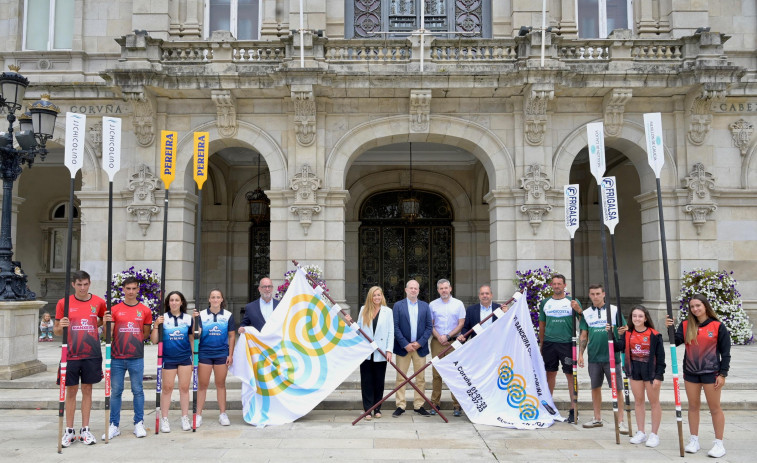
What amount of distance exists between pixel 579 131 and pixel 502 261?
399 cm

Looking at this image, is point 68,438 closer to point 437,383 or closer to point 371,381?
point 371,381

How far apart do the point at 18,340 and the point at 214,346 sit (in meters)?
5.23

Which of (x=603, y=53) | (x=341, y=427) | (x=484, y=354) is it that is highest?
(x=603, y=53)

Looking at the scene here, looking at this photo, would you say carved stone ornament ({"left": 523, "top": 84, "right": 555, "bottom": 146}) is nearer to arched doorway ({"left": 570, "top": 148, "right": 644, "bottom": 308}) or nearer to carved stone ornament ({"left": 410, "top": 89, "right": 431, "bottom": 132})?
carved stone ornament ({"left": 410, "top": 89, "right": 431, "bottom": 132})

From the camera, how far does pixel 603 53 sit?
607 inches

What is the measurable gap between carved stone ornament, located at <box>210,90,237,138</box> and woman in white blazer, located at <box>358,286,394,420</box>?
8.67m

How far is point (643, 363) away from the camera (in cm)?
718

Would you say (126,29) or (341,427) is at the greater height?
(126,29)

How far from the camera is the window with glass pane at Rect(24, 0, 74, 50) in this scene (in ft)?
56.0

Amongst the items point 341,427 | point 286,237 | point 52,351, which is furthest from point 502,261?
point 52,351

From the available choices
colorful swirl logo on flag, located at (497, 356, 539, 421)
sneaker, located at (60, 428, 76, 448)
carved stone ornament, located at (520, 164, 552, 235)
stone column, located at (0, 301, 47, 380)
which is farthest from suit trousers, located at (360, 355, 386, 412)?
carved stone ornament, located at (520, 164, 552, 235)

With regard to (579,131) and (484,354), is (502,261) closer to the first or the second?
(579,131)

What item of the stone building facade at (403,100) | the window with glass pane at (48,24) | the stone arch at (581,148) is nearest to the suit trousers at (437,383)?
the stone building facade at (403,100)

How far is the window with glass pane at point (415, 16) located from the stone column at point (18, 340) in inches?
431
